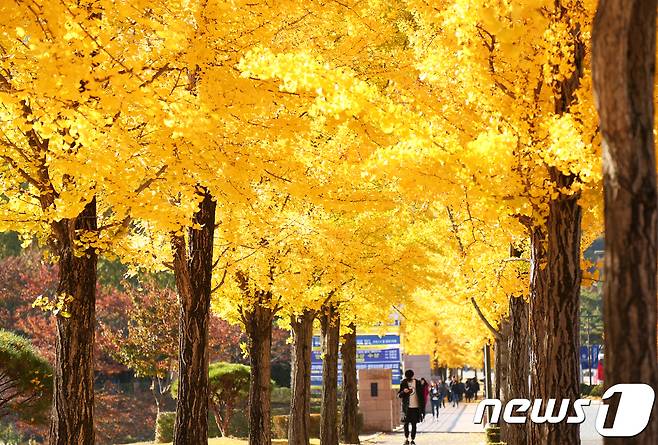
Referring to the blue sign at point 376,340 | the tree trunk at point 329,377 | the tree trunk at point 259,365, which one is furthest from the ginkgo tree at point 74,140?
the blue sign at point 376,340

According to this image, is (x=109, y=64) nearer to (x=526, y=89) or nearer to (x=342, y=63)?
(x=526, y=89)

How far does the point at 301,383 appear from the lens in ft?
76.5

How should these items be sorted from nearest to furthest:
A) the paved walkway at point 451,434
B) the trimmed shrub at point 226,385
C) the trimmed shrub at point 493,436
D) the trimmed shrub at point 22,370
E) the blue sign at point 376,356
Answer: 1. the trimmed shrub at point 22,370
2. the trimmed shrub at point 493,436
3. the paved walkway at point 451,434
4. the trimmed shrub at point 226,385
5. the blue sign at point 376,356

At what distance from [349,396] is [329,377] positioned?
2963 millimetres

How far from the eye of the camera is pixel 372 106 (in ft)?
30.6

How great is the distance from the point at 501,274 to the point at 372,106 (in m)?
6.85

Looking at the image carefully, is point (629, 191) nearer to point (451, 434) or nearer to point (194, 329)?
point (194, 329)

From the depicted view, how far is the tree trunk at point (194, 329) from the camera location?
1366 cm

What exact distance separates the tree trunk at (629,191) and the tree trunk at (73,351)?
742 centimetres

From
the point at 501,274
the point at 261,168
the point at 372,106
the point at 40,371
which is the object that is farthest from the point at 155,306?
the point at 372,106

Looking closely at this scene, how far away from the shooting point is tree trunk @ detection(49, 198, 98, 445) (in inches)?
452

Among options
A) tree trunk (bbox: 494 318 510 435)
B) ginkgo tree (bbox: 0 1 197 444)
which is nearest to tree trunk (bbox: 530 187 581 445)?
ginkgo tree (bbox: 0 1 197 444)

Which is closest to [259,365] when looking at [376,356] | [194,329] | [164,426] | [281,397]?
[194,329]

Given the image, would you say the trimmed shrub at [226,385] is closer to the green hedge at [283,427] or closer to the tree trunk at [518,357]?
the green hedge at [283,427]
